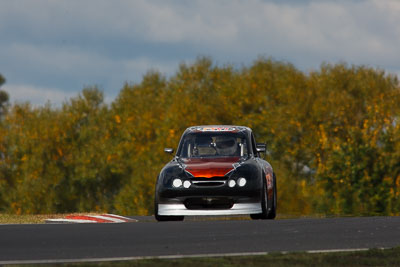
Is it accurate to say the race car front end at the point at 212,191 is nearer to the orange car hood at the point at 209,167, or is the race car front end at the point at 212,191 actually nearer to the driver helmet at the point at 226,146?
the orange car hood at the point at 209,167

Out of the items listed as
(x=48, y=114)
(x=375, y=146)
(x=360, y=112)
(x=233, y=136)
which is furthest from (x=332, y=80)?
(x=233, y=136)

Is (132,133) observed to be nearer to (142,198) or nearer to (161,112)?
(161,112)

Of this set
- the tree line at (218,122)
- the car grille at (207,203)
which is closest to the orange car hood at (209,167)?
the car grille at (207,203)

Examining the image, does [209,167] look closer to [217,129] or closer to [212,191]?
[212,191]

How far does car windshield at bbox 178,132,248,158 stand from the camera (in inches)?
728

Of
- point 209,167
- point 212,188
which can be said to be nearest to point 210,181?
point 212,188

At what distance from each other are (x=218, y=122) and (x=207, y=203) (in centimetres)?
4835

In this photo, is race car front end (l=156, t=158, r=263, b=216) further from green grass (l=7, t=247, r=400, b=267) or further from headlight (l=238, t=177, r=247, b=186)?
green grass (l=7, t=247, r=400, b=267)

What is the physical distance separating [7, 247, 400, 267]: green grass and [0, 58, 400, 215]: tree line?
36787 mm

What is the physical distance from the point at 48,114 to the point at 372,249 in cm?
7521

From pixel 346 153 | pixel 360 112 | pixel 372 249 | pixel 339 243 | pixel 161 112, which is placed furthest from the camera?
pixel 161 112

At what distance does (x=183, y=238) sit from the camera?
43.2 feet

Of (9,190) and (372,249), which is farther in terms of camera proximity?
(9,190)

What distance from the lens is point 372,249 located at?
11.4 meters
